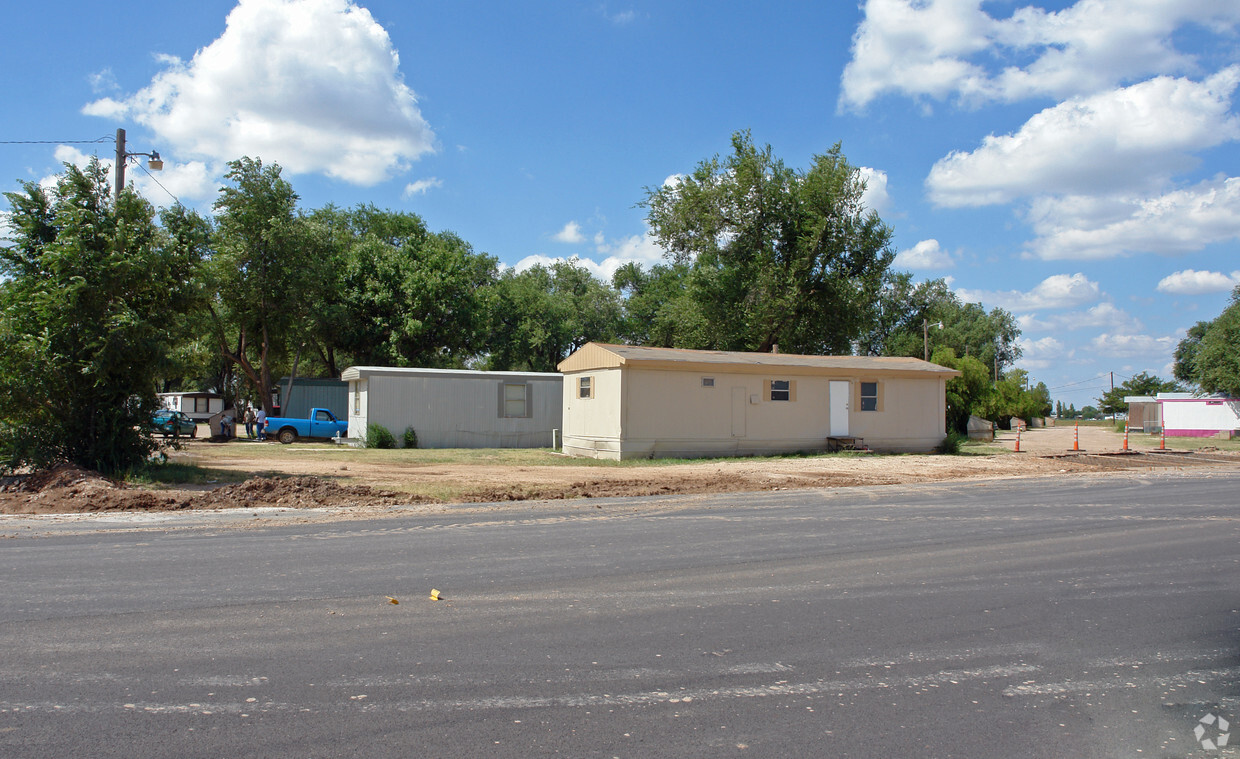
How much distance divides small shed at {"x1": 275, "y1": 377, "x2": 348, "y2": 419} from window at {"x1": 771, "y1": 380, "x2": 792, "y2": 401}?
19.3 metres

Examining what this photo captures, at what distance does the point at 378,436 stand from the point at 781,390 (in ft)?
39.7

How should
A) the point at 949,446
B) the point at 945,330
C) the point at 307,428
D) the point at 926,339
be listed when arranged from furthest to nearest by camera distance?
the point at 945,330 < the point at 926,339 < the point at 307,428 < the point at 949,446

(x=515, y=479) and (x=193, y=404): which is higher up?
(x=193, y=404)

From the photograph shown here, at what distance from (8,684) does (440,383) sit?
21286mm

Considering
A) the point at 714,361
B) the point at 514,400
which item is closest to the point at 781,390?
the point at 714,361

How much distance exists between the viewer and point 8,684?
13.9ft

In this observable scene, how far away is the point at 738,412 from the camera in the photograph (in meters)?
22.3

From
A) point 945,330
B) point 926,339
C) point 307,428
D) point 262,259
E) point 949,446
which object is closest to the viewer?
point 949,446

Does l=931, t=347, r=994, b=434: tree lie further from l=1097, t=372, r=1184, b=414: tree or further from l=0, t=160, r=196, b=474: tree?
l=1097, t=372, r=1184, b=414: tree

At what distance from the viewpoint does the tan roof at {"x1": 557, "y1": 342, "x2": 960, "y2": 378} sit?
834 inches

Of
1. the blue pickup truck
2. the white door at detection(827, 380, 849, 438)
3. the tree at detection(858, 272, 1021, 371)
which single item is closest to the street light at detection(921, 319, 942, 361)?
the tree at detection(858, 272, 1021, 371)

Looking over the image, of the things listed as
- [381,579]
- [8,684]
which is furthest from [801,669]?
[8,684]

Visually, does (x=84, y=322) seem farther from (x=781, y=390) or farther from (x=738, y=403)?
(x=781, y=390)

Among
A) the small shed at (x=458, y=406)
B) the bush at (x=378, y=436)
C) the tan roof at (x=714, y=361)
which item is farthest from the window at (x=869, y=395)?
the bush at (x=378, y=436)
